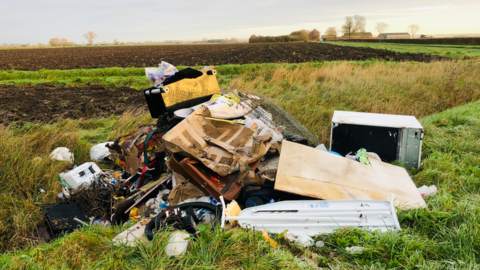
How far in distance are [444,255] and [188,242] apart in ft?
5.74

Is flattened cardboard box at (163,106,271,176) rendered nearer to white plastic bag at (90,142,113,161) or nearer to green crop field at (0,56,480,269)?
green crop field at (0,56,480,269)

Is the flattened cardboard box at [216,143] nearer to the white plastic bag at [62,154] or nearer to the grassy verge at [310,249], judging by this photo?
the grassy verge at [310,249]

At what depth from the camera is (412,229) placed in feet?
7.01

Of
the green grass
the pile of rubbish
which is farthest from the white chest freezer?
the green grass

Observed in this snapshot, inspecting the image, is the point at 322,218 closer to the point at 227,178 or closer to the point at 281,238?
the point at 281,238

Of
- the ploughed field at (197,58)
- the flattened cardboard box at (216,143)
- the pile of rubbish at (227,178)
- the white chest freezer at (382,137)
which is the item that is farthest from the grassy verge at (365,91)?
the ploughed field at (197,58)

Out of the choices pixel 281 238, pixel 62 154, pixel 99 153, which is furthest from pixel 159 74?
pixel 281 238

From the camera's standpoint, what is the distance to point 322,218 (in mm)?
2174

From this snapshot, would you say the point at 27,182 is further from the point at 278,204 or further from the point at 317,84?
the point at 317,84

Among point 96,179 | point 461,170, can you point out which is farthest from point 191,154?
point 461,170

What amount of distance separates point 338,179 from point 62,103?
30.4ft

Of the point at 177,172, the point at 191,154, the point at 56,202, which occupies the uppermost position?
the point at 191,154

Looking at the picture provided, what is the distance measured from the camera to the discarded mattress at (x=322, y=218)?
2146mm

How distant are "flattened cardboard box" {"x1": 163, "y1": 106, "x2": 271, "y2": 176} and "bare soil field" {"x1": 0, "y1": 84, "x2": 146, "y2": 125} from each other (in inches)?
204
